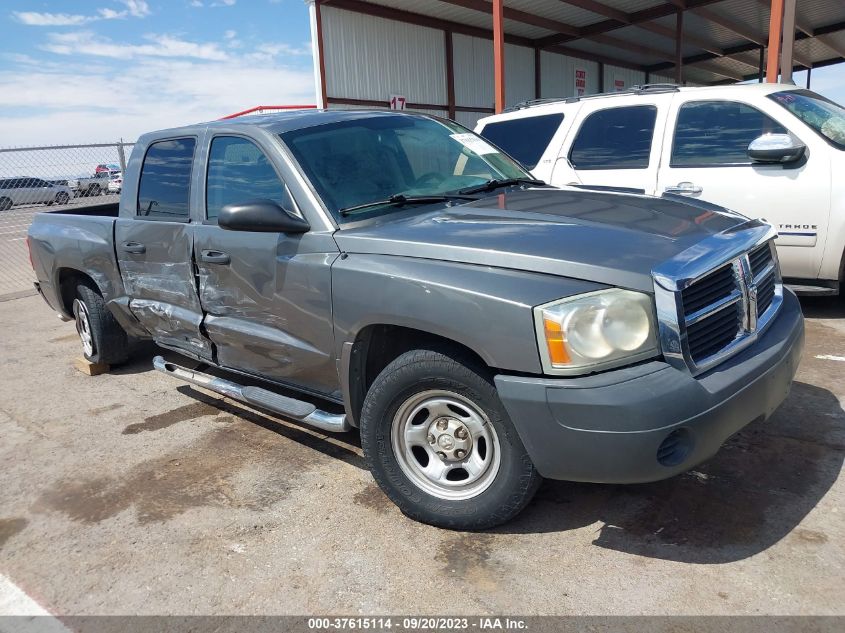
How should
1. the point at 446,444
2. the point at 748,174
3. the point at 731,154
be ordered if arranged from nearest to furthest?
1. the point at 446,444
2. the point at 748,174
3. the point at 731,154

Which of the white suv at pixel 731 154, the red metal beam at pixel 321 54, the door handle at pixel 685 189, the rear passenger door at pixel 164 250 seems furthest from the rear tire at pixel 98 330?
the red metal beam at pixel 321 54

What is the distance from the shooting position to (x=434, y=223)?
9.67ft

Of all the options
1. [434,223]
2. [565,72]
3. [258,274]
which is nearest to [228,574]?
[258,274]

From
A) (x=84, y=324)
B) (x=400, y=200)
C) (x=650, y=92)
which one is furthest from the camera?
(x=650, y=92)

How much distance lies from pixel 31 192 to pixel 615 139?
1136 cm

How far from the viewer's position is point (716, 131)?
5.49 metres

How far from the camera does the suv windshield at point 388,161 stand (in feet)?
10.7

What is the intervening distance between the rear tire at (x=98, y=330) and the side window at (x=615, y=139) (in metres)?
4.20

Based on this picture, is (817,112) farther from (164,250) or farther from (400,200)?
(164,250)

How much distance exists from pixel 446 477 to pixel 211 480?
1.39 metres

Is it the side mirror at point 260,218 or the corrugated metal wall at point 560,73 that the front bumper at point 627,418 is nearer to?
the side mirror at point 260,218

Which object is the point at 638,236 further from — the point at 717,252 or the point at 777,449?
the point at 777,449

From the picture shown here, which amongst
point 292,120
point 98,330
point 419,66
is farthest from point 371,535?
point 419,66

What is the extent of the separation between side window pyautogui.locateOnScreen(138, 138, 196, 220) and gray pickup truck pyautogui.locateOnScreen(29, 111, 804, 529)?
0.03 metres
